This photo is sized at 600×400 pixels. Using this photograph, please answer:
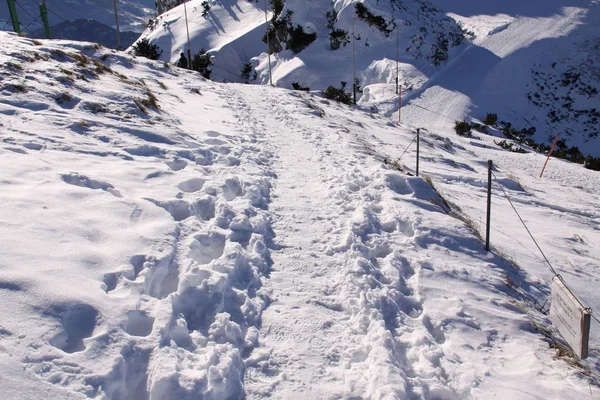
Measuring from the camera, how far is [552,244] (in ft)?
23.1

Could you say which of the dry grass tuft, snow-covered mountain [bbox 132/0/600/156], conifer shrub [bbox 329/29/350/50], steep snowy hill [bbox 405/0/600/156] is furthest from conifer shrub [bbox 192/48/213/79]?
the dry grass tuft

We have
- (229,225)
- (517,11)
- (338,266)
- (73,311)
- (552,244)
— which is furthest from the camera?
(517,11)

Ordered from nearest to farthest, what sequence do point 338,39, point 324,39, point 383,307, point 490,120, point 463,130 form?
point 383,307, point 463,130, point 490,120, point 338,39, point 324,39

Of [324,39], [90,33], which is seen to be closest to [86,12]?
[90,33]

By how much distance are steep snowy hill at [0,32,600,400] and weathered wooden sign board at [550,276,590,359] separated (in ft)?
1.28

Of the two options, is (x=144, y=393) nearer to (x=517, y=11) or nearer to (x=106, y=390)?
(x=106, y=390)

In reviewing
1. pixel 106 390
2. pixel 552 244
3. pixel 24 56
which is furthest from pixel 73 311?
pixel 24 56

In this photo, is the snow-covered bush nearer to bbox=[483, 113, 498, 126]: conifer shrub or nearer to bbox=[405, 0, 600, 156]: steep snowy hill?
bbox=[405, 0, 600, 156]: steep snowy hill

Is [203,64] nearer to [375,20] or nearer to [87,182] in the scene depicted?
[375,20]

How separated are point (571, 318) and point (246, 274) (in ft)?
9.60

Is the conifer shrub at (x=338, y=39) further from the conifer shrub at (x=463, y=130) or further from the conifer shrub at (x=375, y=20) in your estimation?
the conifer shrub at (x=463, y=130)

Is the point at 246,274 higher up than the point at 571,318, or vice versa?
the point at 571,318

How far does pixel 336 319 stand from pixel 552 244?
475cm

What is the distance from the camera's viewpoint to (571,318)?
332 cm
